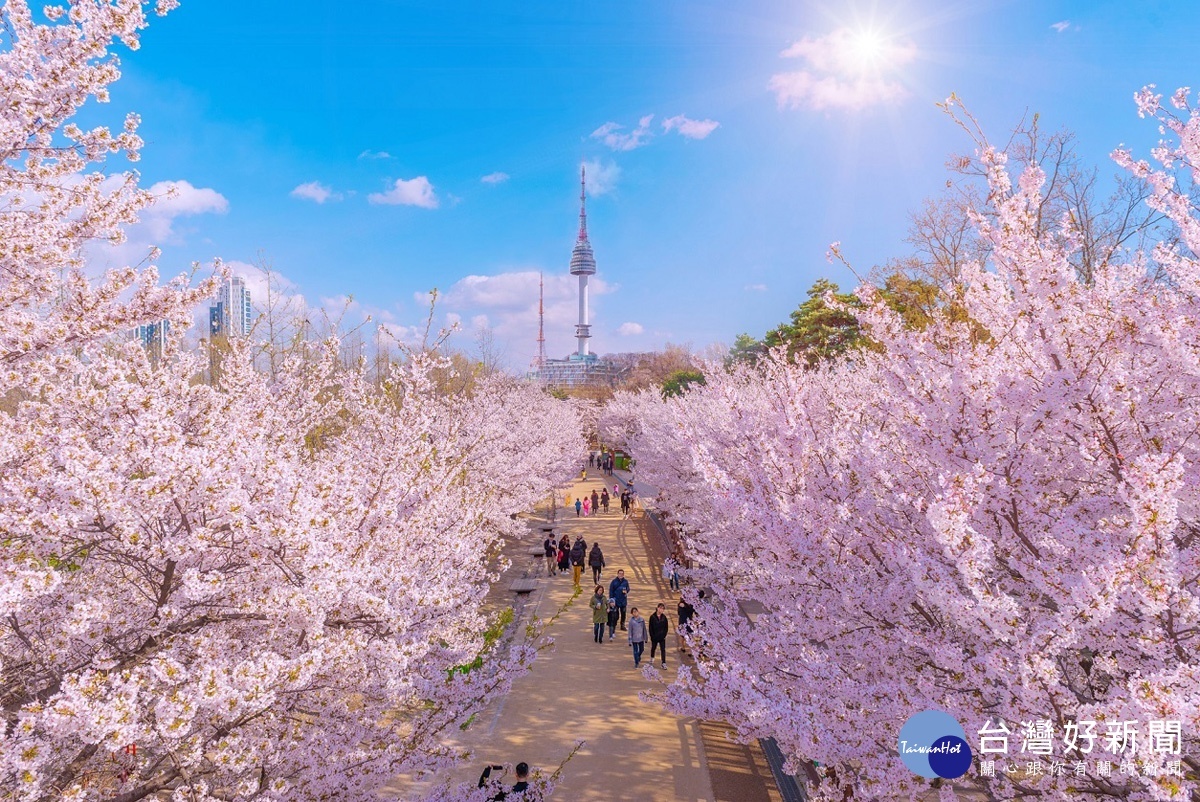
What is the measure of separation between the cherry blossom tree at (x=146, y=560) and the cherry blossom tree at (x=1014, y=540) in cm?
309

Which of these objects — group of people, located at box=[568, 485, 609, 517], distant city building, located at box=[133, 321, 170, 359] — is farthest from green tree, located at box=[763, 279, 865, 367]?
distant city building, located at box=[133, 321, 170, 359]

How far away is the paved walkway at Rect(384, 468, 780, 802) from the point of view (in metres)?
7.89

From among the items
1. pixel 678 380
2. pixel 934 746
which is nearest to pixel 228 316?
pixel 934 746

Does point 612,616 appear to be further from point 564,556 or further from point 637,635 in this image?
point 564,556

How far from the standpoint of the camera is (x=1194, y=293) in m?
3.62

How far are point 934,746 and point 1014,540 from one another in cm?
147

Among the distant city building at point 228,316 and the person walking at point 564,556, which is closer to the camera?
the distant city building at point 228,316

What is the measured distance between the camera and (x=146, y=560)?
11.1 feet

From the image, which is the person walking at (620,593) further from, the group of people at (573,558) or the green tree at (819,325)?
the green tree at (819,325)

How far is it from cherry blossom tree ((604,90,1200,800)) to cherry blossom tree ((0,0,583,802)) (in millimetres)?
3090

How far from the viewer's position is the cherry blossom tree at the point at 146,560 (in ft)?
9.71

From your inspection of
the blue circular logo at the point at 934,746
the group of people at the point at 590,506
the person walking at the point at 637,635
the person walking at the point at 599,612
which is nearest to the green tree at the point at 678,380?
the group of people at the point at 590,506

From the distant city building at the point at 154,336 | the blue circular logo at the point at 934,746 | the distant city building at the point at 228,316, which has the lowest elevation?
the blue circular logo at the point at 934,746

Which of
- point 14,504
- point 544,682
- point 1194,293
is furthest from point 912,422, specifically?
point 544,682
